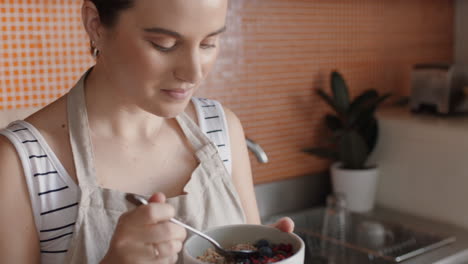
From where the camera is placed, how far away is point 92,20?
0.88 meters

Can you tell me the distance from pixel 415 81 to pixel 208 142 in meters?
1.25

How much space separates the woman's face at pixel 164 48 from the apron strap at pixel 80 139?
0.47 ft

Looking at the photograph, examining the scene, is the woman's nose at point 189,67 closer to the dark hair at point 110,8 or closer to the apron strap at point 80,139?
the dark hair at point 110,8

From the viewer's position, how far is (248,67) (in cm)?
179

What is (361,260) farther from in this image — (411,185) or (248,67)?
(248,67)

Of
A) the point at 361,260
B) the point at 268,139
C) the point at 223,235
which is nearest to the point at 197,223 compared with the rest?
the point at 223,235

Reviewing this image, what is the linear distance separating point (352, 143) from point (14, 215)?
4.16 ft

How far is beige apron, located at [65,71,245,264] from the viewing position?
0.93 meters

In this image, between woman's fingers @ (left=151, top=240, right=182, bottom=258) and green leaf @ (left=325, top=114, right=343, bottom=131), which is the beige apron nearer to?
woman's fingers @ (left=151, top=240, right=182, bottom=258)

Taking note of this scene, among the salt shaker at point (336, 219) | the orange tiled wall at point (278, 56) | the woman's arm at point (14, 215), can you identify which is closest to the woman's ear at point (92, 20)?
the woman's arm at point (14, 215)

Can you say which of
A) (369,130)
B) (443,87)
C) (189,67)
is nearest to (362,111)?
(369,130)

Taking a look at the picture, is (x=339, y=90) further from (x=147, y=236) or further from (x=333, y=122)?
(x=147, y=236)

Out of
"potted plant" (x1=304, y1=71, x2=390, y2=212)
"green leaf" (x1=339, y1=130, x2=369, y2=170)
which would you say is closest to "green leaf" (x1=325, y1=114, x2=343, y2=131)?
"potted plant" (x1=304, y1=71, x2=390, y2=212)

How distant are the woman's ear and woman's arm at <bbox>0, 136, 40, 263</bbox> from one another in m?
0.21
